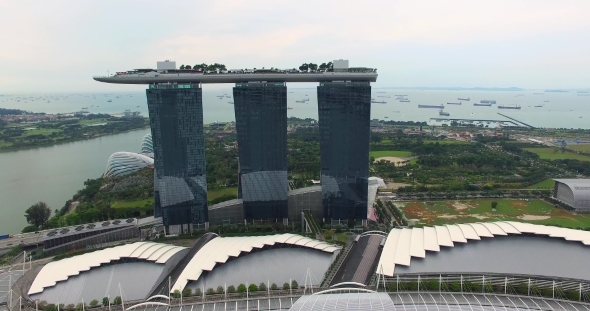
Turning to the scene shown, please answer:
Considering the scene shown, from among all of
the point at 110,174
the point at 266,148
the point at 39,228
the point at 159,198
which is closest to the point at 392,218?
the point at 266,148

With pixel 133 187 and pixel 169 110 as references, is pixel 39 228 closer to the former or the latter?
pixel 133 187

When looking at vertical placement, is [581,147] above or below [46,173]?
above

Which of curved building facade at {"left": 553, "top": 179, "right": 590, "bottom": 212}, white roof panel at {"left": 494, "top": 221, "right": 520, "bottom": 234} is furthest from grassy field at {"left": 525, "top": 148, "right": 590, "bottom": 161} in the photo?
white roof panel at {"left": 494, "top": 221, "right": 520, "bottom": 234}

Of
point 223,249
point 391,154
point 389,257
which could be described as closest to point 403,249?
point 389,257

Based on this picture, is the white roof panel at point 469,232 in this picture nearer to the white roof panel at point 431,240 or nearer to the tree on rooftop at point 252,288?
the white roof panel at point 431,240

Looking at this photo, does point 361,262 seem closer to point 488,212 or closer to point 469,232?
point 469,232

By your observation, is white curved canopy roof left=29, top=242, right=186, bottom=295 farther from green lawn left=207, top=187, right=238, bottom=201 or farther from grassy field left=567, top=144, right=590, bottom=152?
grassy field left=567, top=144, right=590, bottom=152
